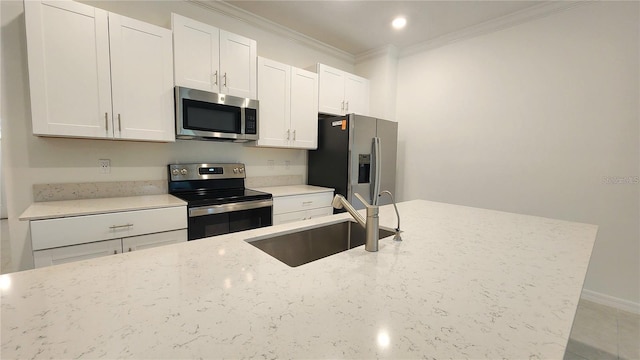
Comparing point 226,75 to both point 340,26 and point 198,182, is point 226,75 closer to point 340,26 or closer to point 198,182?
point 198,182

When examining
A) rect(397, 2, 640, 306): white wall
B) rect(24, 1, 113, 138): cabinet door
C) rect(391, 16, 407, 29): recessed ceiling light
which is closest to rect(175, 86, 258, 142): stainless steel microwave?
rect(24, 1, 113, 138): cabinet door

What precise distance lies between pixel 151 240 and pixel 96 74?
3.96 feet

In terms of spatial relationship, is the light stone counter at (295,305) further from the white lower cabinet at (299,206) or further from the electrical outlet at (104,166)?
the electrical outlet at (104,166)

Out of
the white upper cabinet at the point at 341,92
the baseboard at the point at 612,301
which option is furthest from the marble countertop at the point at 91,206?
the baseboard at the point at 612,301

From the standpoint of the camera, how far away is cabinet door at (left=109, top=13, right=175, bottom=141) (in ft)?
6.55

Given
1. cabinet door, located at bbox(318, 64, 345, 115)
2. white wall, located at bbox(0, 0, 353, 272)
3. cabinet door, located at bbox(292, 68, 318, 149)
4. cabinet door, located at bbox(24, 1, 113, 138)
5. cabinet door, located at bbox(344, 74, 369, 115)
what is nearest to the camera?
cabinet door, located at bbox(24, 1, 113, 138)

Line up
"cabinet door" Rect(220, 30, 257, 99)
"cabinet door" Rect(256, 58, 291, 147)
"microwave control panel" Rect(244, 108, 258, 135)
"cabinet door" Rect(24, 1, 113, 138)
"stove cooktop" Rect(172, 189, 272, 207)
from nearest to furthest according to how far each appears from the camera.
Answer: "cabinet door" Rect(24, 1, 113, 138) → "stove cooktop" Rect(172, 189, 272, 207) → "cabinet door" Rect(220, 30, 257, 99) → "microwave control panel" Rect(244, 108, 258, 135) → "cabinet door" Rect(256, 58, 291, 147)

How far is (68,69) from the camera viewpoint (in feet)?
6.01

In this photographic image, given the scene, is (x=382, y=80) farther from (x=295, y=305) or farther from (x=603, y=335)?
(x=295, y=305)

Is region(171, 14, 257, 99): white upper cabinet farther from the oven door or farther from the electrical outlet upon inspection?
the oven door

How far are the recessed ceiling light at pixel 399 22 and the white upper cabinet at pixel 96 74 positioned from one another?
2.19 m

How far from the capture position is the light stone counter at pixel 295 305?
0.52m

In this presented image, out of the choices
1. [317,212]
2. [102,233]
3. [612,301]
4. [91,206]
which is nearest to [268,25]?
[317,212]

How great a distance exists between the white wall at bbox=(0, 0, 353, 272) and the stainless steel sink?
1.50 metres
